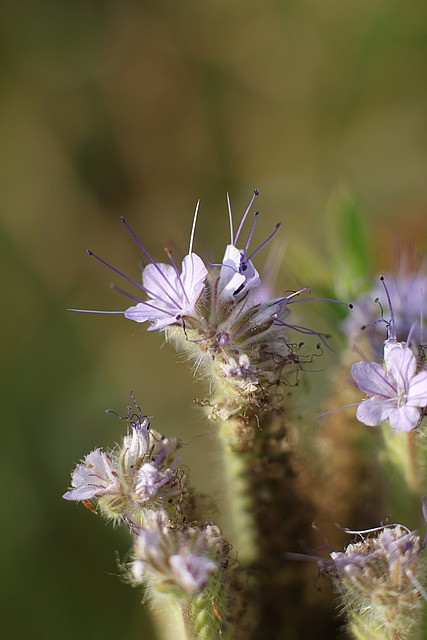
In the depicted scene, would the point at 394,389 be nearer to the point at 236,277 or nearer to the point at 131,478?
the point at 236,277

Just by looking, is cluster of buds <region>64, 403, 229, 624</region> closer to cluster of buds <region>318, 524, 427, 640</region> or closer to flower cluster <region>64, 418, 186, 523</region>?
flower cluster <region>64, 418, 186, 523</region>

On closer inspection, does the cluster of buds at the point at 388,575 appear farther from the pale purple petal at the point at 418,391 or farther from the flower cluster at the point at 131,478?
the flower cluster at the point at 131,478

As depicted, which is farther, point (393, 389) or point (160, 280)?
point (160, 280)

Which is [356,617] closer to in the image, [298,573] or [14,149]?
[298,573]

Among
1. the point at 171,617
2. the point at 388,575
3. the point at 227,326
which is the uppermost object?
the point at 227,326

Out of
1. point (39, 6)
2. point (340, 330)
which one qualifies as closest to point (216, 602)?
point (340, 330)

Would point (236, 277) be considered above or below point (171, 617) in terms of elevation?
→ above

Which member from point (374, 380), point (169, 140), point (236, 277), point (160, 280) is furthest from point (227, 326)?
point (169, 140)

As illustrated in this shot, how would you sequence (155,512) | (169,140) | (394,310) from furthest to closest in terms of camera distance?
(169,140), (394,310), (155,512)
